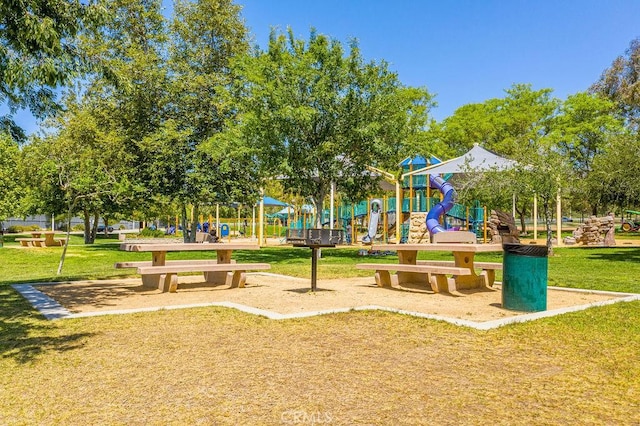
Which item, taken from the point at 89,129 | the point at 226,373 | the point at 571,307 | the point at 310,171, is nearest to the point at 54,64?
the point at 226,373

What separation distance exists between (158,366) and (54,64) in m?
4.45

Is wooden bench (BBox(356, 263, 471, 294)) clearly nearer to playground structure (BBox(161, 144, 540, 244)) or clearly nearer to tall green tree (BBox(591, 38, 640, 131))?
playground structure (BBox(161, 144, 540, 244))

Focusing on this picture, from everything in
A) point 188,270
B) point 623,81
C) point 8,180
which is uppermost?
point 623,81

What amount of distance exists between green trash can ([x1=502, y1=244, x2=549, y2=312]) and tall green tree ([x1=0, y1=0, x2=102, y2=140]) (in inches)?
243

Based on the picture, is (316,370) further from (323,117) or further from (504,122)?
(504,122)

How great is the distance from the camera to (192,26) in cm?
2473

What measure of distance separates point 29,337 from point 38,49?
3.97m

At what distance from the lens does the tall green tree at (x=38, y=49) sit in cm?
650

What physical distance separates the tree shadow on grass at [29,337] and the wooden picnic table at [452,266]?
5.12m

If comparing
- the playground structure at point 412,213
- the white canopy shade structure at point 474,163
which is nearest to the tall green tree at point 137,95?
the playground structure at point 412,213

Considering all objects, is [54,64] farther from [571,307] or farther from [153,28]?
[153,28]

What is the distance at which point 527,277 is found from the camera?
6879 mm

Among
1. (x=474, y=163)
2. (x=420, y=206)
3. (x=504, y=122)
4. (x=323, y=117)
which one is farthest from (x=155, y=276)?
(x=504, y=122)

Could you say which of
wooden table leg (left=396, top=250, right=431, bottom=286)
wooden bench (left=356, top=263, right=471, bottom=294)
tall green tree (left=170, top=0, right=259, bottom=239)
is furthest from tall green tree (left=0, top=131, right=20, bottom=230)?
wooden bench (left=356, top=263, right=471, bottom=294)
